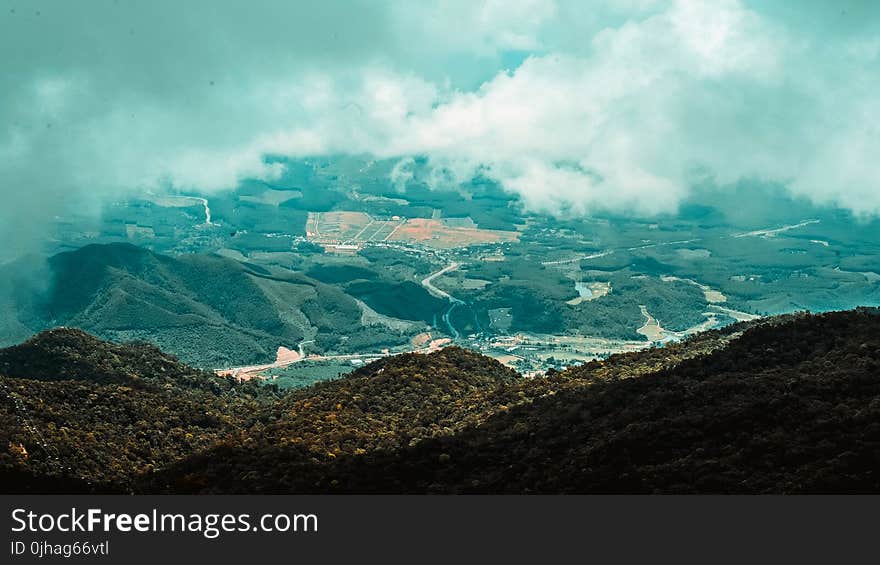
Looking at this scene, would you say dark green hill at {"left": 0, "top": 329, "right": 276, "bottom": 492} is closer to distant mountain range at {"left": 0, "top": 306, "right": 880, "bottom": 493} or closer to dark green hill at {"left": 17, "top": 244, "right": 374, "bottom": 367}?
distant mountain range at {"left": 0, "top": 306, "right": 880, "bottom": 493}

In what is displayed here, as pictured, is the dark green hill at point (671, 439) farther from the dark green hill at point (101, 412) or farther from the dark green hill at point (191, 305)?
the dark green hill at point (191, 305)

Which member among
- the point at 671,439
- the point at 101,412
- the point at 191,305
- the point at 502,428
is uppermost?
the point at 191,305

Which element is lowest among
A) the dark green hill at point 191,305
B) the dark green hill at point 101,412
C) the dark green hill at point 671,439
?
the dark green hill at point 671,439

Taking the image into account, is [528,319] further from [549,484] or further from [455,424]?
[549,484]

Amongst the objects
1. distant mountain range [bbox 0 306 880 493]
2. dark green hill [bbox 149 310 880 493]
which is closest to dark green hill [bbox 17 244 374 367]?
distant mountain range [bbox 0 306 880 493]

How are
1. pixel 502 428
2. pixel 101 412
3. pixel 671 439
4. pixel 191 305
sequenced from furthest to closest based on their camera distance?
1. pixel 191 305
2. pixel 101 412
3. pixel 502 428
4. pixel 671 439

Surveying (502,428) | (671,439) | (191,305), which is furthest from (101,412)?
(191,305)

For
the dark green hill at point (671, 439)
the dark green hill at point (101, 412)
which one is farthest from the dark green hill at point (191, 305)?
the dark green hill at point (671, 439)

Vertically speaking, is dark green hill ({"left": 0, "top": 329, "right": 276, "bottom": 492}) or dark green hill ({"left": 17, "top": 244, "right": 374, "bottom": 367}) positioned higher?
dark green hill ({"left": 17, "top": 244, "right": 374, "bottom": 367})

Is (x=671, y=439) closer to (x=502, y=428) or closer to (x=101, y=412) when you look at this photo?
(x=502, y=428)

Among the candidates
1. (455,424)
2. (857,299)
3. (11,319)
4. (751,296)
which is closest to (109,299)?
(11,319)
